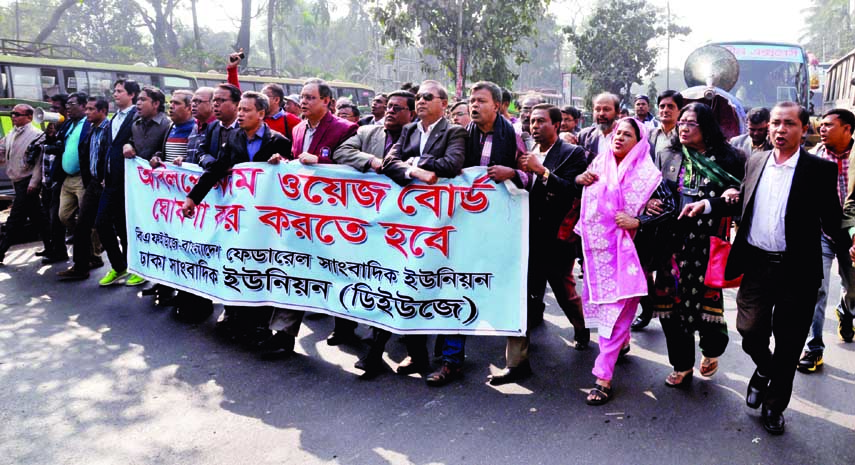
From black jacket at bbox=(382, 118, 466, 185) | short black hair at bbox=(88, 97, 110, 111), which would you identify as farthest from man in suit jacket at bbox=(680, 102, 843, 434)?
short black hair at bbox=(88, 97, 110, 111)

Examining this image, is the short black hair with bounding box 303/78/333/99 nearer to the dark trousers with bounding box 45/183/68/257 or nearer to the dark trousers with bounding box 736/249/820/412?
the dark trousers with bounding box 736/249/820/412

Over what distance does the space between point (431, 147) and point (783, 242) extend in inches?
79.3

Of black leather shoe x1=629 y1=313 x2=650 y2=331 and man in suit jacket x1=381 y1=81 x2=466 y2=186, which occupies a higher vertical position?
man in suit jacket x1=381 y1=81 x2=466 y2=186

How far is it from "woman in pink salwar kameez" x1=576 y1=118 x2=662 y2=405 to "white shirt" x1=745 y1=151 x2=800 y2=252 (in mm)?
553

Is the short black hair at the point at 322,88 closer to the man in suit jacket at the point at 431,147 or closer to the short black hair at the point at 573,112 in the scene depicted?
the man in suit jacket at the point at 431,147

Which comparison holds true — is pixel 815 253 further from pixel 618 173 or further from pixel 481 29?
pixel 481 29

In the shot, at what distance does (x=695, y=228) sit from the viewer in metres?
4.04

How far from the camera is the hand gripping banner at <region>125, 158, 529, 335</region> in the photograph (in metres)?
4.21

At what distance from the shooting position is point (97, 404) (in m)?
3.93

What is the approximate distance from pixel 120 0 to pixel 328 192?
141ft

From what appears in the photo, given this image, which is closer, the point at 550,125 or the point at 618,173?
the point at 618,173

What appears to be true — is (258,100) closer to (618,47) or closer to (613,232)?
(613,232)

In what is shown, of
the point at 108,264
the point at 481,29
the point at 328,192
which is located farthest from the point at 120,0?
the point at 328,192

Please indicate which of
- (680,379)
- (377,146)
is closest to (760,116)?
(680,379)
